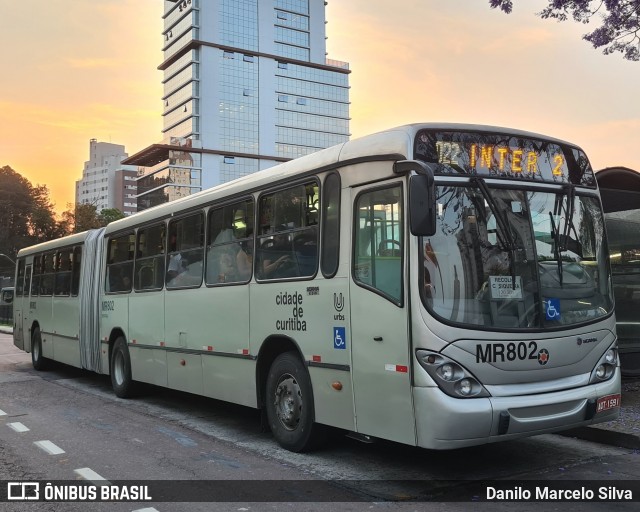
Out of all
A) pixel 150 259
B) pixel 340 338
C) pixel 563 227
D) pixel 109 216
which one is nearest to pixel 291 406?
pixel 340 338

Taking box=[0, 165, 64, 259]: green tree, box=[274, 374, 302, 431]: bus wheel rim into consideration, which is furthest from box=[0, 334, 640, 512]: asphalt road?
box=[0, 165, 64, 259]: green tree

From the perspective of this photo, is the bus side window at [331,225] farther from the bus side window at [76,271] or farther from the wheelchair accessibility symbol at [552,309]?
the bus side window at [76,271]

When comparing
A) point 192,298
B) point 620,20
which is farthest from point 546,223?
point 620,20

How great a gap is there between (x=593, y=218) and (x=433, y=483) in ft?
9.79

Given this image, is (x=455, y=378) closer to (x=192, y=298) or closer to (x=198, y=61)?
(x=192, y=298)

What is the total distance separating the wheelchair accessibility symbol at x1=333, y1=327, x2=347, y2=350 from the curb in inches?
127

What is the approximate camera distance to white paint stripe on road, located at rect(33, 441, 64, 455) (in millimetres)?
7383

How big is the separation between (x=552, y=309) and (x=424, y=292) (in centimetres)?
124

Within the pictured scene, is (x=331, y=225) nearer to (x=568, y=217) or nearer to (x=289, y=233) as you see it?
(x=289, y=233)

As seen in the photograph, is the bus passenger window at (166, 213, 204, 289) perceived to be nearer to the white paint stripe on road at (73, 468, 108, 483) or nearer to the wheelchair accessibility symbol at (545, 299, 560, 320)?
the white paint stripe on road at (73, 468, 108, 483)

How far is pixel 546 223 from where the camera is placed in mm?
6055

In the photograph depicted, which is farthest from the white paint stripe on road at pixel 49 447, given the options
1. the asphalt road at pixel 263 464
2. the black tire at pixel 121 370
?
the black tire at pixel 121 370

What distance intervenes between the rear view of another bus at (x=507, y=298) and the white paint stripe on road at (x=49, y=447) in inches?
170

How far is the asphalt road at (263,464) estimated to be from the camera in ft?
18.1
